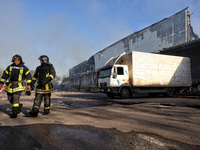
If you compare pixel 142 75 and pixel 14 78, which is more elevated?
pixel 142 75

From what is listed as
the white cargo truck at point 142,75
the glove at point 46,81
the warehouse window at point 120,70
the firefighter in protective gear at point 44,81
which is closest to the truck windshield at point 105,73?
the white cargo truck at point 142,75

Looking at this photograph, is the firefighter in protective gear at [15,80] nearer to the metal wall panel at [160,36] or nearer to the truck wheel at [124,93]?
the truck wheel at [124,93]

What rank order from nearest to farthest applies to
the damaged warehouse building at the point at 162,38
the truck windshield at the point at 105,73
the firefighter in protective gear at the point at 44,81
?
the firefighter in protective gear at the point at 44,81
the truck windshield at the point at 105,73
the damaged warehouse building at the point at 162,38

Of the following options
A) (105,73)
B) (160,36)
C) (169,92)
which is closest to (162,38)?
(160,36)

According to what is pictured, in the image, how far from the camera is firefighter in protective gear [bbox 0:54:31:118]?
3701mm

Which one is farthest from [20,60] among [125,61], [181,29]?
[181,29]

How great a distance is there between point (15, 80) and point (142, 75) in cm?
819

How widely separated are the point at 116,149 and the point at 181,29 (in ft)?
70.1

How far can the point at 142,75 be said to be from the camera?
1009 centimetres

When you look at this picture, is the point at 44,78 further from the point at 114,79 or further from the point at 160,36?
the point at 160,36

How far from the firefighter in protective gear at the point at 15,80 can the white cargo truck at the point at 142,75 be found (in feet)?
20.2

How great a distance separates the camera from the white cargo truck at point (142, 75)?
956 cm

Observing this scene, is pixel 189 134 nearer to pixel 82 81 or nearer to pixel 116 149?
pixel 116 149

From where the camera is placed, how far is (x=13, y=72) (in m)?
3.82
